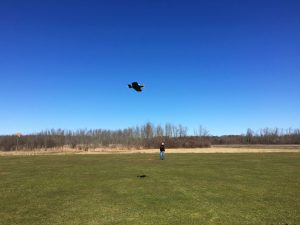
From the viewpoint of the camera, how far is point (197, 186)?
614 inches

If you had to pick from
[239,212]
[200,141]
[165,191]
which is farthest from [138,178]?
[200,141]

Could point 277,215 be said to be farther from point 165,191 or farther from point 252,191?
point 165,191

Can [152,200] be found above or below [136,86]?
below

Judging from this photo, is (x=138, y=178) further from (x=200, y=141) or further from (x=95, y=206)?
(x=200, y=141)

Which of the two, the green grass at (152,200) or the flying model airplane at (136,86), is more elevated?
the flying model airplane at (136,86)

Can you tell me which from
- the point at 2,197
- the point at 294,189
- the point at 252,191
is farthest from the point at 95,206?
the point at 294,189

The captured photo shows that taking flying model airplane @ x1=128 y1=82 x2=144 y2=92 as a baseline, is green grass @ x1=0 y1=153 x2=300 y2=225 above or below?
below

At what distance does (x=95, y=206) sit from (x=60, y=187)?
499 cm

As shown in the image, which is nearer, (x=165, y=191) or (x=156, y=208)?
A: (x=156, y=208)

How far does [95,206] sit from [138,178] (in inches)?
276

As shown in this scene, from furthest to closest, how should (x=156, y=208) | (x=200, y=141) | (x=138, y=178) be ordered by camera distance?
(x=200, y=141) → (x=138, y=178) → (x=156, y=208)

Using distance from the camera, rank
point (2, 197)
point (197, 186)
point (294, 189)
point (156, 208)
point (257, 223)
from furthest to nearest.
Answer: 1. point (197, 186)
2. point (294, 189)
3. point (2, 197)
4. point (156, 208)
5. point (257, 223)

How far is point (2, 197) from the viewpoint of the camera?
13.5 m

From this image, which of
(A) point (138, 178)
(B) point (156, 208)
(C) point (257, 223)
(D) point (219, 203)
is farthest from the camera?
(A) point (138, 178)
